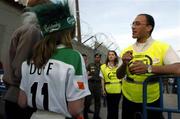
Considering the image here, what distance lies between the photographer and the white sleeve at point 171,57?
4.43 meters

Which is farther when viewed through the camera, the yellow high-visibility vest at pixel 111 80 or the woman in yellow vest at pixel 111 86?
the yellow high-visibility vest at pixel 111 80

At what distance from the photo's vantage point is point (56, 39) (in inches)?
121

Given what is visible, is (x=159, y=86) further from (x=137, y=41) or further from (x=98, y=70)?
(x=98, y=70)

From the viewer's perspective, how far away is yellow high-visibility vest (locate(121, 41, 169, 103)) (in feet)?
14.8

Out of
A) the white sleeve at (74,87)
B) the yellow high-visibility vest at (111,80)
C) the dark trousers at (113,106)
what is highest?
the white sleeve at (74,87)

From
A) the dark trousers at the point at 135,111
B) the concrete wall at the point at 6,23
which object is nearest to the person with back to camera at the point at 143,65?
the dark trousers at the point at 135,111

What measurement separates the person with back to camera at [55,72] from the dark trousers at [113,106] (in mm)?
5142

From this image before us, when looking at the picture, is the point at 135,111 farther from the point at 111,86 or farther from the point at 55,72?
the point at 111,86

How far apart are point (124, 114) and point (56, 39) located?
6.50ft

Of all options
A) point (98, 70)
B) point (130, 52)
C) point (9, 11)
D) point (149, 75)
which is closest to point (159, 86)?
point (149, 75)

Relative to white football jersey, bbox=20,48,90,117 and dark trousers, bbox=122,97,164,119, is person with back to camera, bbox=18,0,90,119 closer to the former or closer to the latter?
white football jersey, bbox=20,48,90,117

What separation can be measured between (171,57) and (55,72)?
72.4 inches

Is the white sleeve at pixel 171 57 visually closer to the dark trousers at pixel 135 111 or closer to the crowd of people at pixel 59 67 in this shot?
the crowd of people at pixel 59 67

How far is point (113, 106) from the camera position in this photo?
843cm
